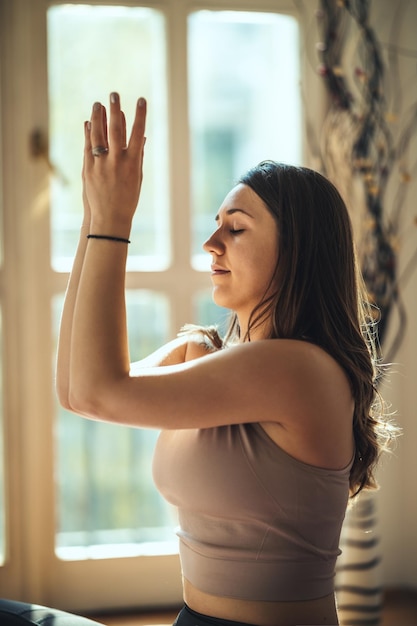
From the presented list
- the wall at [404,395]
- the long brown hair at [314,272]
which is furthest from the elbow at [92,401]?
the wall at [404,395]

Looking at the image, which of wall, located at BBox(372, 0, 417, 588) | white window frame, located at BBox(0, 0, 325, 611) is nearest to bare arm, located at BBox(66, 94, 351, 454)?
white window frame, located at BBox(0, 0, 325, 611)

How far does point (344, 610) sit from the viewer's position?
235 cm

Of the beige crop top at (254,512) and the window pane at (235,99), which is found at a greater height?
the window pane at (235,99)

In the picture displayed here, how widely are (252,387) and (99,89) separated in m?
1.73

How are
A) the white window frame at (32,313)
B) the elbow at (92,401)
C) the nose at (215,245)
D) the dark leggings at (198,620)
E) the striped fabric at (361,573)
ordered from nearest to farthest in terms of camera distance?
the elbow at (92,401) < the dark leggings at (198,620) < the nose at (215,245) < the striped fabric at (361,573) < the white window frame at (32,313)

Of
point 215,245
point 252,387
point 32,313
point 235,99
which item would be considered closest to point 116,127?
point 215,245

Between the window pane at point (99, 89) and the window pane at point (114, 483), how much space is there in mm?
210

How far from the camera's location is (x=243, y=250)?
1.25m

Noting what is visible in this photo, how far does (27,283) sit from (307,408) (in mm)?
1547

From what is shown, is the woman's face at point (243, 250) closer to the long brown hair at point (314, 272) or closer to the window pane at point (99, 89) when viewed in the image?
the long brown hair at point (314, 272)

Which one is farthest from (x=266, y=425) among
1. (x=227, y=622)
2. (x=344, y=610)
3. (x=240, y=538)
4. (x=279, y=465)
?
(x=344, y=610)

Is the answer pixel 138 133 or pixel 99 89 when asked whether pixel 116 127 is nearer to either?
pixel 138 133

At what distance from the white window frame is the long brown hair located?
1.37 meters

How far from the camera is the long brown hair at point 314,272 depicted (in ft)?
4.00
